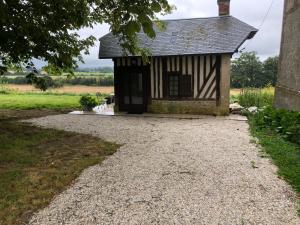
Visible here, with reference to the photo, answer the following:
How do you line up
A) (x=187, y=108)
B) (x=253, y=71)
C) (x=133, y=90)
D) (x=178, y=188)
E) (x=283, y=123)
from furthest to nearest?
(x=253, y=71), (x=133, y=90), (x=187, y=108), (x=283, y=123), (x=178, y=188)

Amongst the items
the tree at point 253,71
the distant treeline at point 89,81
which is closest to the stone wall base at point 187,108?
the distant treeline at point 89,81

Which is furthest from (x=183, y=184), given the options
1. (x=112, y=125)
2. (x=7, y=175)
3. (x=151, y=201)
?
(x=112, y=125)

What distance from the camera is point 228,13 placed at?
15.6 m

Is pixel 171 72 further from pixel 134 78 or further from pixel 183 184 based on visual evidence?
pixel 183 184

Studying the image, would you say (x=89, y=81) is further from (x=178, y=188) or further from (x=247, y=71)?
(x=178, y=188)

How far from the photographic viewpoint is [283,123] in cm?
948

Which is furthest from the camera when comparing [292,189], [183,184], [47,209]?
[183,184]

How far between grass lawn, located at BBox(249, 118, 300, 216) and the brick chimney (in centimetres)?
778

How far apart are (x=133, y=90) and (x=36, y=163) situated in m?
8.88

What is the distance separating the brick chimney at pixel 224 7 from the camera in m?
15.3

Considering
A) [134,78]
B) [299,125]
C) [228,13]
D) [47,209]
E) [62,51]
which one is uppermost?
[228,13]

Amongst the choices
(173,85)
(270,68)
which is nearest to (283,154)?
(173,85)

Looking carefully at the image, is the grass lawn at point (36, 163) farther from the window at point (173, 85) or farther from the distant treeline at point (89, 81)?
the distant treeline at point (89, 81)

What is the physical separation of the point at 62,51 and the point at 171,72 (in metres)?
5.52
